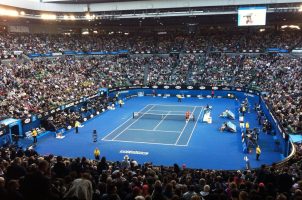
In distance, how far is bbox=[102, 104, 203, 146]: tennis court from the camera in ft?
108

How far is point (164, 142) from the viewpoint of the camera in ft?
104

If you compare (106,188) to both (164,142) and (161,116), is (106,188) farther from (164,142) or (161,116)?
(161,116)

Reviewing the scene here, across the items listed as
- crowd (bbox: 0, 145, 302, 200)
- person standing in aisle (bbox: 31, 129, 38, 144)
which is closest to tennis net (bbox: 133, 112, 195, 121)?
person standing in aisle (bbox: 31, 129, 38, 144)

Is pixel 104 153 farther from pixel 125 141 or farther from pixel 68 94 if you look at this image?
pixel 68 94

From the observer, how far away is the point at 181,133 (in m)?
35.0

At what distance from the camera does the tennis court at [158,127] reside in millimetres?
32812

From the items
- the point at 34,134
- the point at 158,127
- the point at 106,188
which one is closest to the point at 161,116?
the point at 158,127

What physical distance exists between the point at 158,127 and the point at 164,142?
591 cm

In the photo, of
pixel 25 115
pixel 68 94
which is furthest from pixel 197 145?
pixel 68 94

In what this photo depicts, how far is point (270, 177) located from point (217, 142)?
19.8m

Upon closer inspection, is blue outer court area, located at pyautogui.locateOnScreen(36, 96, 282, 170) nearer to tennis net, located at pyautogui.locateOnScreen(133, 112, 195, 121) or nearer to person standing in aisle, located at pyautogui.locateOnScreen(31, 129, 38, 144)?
tennis net, located at pyautogui.locateOnScreen(133, 112, 195, 121)

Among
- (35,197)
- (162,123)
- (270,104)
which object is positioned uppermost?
(35,197)

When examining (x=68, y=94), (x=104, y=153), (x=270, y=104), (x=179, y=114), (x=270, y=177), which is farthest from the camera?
(x=68, y=94)

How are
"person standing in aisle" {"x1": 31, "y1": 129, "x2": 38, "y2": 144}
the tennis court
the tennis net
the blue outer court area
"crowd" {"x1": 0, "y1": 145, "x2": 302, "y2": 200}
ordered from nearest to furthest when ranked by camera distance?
1. "crowd" {"x1": 0, "y1": 145, "x2": 302, "y2": 200}
2. the blue outer court area
3. "person standing in aisle" {"x1": 31, "y1": 129, "x2": 38, "y2": 144}
4. the tennis court
5. the tennis net
